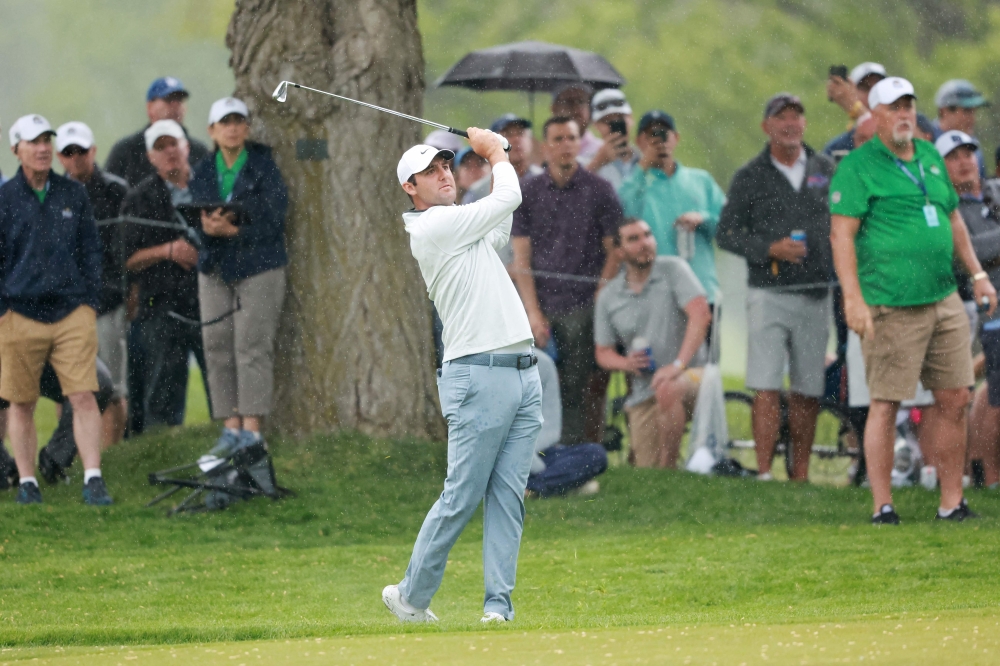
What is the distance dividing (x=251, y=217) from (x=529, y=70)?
14.2 feet

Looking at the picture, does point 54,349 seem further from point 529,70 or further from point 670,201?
point 529,70

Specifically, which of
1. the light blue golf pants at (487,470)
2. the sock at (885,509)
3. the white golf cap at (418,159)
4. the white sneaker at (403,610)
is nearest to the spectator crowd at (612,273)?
the sock at (885,509)

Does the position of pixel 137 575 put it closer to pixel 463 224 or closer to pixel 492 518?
pixel 492 518

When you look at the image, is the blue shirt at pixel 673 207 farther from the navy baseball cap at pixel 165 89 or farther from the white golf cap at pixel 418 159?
the white golf cap at pixel 418 159

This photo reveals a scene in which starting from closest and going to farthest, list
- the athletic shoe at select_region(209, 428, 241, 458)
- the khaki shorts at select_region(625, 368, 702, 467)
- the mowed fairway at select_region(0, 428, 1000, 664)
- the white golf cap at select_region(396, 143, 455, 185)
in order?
1. the mowed fairway at select_region(0, 428, 1000, 664)
2. the white golf cap at select_region(396, 143, 455, 185)
3. the athletic shoe at select_region(209, 428, 241, 458)
4. the khaki shorts at select_region(625, 368, 702, 467)

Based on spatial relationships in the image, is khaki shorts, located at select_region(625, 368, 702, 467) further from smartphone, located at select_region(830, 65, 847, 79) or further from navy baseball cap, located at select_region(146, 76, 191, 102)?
navy baseball cap, located at select_region(146, 76, 191, 102)

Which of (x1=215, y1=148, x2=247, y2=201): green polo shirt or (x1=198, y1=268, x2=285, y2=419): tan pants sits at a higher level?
(x1=215, y1=148, x2=247, y2=201): green polo shirt

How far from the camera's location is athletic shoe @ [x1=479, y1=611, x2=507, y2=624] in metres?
5.96

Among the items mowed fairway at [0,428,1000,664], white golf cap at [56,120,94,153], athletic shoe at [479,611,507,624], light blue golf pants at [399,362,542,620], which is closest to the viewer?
mowed fairway at [0,428,1000,664]

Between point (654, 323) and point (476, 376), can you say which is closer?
point (476, 376)

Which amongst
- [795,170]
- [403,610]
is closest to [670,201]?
[795,170]

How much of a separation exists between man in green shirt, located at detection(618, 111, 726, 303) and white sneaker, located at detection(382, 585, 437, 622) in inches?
214

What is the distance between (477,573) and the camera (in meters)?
7.97

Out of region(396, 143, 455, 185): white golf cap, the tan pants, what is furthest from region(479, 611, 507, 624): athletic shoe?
the tan pants
